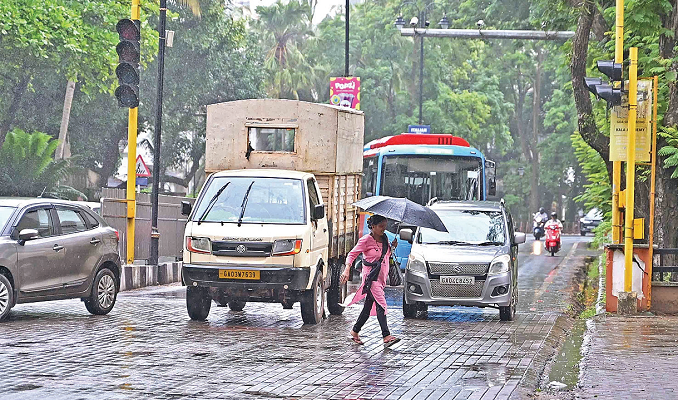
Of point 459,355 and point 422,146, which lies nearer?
point 459,355

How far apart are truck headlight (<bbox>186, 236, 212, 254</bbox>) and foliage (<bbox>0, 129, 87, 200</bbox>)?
24160 millimetres

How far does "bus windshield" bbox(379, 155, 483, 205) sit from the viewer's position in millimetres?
25719

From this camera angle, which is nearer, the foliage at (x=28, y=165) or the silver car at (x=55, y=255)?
the silver car at (x=55, y=255)

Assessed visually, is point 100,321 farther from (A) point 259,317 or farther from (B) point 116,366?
(B) point 116,366

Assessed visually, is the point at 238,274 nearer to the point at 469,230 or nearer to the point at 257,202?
the point at 257,202

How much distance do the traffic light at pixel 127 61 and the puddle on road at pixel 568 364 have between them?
8625mm

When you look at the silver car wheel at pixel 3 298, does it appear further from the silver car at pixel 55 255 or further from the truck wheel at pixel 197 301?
the truck wheel at pixel 197 301

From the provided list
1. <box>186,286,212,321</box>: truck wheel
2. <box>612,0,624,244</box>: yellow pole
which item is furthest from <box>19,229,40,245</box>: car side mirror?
<box>612,0,624,244</box>: yellow pole

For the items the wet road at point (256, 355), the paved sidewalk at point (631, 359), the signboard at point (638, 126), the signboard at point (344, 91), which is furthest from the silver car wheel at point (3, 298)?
the signboard at point (344, 91)

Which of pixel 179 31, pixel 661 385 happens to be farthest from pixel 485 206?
pixel 179 31

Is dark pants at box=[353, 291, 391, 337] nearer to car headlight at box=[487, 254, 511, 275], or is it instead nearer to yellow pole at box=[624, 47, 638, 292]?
car headlight at box=[487, 254, 511, 275]

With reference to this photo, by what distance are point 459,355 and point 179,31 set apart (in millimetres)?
41226

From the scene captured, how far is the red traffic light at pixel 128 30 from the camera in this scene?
19156 mm

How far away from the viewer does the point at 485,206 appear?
1836 centimetres
